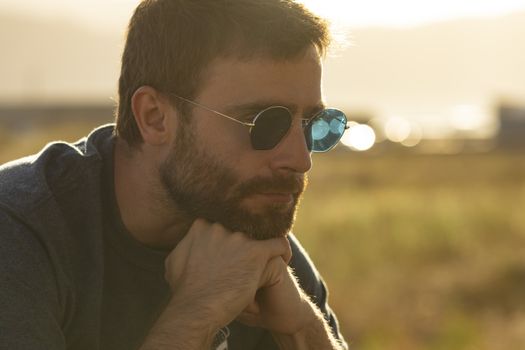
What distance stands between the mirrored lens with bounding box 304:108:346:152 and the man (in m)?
0.01

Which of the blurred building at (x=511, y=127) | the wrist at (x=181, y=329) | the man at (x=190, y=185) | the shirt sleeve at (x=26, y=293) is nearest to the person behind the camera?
the shirt sleeve at (x=26, y=293)

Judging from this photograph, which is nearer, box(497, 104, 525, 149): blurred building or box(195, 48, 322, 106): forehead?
box(195, 48, 322, 106): forehead

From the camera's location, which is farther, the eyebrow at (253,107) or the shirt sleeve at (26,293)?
the eyebrow at (253,107)

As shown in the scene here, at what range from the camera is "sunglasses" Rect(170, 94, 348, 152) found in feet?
10.5

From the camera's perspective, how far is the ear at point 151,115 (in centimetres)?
335

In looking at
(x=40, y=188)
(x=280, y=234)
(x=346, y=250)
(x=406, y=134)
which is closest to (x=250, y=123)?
(x=280, y=234)

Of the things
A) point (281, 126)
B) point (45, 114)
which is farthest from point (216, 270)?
point (45, 114)

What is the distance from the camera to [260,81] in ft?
10.5

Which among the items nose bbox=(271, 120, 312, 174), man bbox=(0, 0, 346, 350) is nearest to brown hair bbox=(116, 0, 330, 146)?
man bbox=(0, 0, 346, 350)

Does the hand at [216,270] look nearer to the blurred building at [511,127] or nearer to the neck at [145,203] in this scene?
the neck at [145,203]

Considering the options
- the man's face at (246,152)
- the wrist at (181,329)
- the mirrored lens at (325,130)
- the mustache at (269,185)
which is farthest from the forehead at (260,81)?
the wrist at (181,329)

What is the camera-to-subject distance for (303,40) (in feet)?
10.7

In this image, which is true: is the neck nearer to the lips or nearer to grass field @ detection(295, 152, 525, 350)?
the lips

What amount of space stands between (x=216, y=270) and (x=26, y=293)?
60cm
